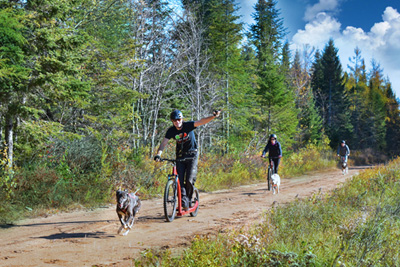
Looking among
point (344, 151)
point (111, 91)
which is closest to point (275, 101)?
point (344, 151)

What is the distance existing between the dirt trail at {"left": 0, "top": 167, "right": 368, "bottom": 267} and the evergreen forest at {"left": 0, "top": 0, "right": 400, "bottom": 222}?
5.67ft

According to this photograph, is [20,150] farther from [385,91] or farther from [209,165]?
[385,91]

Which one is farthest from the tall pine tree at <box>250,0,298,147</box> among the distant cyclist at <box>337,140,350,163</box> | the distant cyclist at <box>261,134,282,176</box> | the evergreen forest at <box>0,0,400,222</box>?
the distant cyclist at <box>261,134,282,176</box>

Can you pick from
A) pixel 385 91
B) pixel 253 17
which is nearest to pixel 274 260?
pixel 253 17

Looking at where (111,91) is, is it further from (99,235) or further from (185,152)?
(99,235)

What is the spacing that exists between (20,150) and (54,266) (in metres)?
6.25

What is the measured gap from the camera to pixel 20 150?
970 centimetres

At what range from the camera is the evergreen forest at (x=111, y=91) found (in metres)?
9.17

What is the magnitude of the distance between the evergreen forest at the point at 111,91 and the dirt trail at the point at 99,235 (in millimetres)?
1729

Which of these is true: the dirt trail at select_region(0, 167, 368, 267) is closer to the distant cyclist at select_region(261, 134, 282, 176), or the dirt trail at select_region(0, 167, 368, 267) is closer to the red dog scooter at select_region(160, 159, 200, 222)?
the red dog scooter at select_region(160, 159, 200, 222)

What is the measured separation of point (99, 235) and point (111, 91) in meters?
8.12

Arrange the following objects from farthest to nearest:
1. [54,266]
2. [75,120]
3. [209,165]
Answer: [209,165], [75,120], [54,266]

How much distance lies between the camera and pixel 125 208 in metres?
6.31

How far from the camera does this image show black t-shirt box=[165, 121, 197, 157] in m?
7.77
